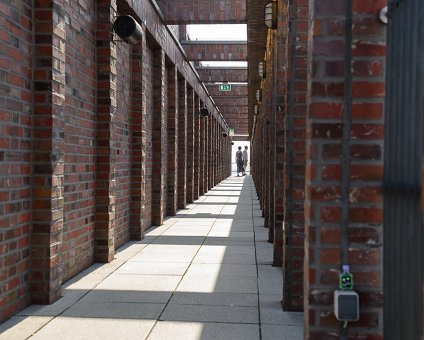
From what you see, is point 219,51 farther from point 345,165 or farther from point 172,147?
A: point 345,165

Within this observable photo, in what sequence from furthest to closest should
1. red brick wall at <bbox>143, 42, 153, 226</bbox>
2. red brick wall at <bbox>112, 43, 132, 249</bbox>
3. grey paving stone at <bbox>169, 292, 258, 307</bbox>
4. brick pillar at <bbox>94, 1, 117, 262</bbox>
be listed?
red brick wall at <bbox>143, 42, 153, 226</bbox> → red brick wall at <bbox>112, 43, 132, 249</bbox> → brick pillar at <bbox>94, 1, 117, 262</bbox> → grey paving stone at <bbox>169, 292, 258, 307</bbox>

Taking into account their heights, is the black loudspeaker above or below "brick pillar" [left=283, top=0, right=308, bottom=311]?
above

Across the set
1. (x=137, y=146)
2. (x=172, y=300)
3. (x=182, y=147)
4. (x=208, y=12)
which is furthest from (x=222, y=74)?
(x=172, y=300)

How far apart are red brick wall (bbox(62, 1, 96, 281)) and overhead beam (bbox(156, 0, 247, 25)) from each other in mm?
4166

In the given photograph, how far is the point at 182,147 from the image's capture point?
1315 centimetres

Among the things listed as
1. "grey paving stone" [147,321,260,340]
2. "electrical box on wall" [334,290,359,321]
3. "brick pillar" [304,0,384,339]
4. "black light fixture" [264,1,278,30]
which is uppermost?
"black light fixture" [264,1,278,30]

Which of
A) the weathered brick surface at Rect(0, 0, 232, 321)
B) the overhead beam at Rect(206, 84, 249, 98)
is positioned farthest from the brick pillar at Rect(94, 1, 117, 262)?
the overhead beam at Rect(206, 84, 249, 98)

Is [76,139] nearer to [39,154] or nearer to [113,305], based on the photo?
[39,154]

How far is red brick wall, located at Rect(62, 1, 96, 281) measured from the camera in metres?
4.85

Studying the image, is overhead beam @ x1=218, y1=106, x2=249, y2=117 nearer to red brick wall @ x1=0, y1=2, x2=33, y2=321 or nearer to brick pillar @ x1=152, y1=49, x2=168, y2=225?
brick pillar @ x1=152, y1=49, x2=168, y2=225

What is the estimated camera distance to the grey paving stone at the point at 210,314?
378 cm

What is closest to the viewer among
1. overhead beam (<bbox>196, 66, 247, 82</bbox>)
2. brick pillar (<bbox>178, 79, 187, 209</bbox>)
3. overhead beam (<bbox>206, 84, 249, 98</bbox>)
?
brick pillar (<bbox>178, 79, 187, 209</bbox>)

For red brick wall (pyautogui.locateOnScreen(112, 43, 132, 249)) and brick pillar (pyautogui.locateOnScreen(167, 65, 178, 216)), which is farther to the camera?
brick pillar (pyautogui.locateOnScreen(167, 65, 178, 216))

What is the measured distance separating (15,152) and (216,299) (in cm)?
218
